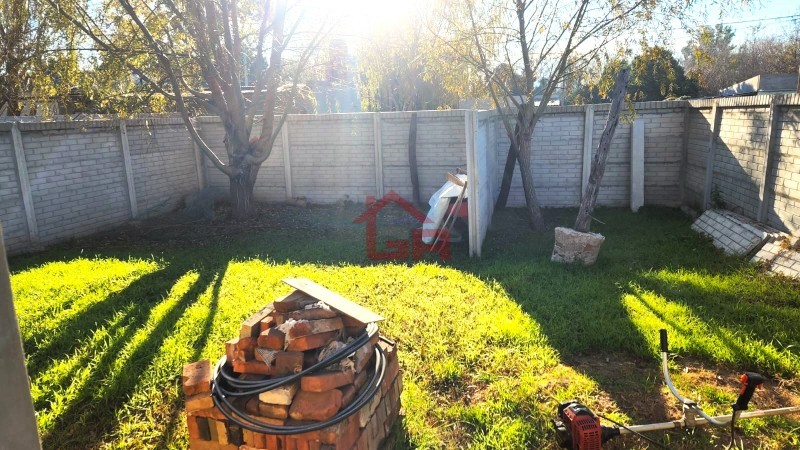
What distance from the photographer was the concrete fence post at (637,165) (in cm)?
898

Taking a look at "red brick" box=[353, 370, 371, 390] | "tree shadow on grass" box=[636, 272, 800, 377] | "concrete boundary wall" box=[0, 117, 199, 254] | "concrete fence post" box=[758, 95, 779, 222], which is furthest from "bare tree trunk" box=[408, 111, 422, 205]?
"red brick" box=[353, 370, 371, 390]

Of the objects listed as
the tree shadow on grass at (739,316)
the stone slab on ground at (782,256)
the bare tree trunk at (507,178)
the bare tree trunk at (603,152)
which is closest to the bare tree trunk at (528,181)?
the bare tree trunk at (507,178)

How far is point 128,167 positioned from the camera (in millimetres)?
9008

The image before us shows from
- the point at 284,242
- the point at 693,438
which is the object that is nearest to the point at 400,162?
the point at 284,242

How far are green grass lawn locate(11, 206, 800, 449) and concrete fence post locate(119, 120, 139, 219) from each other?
1759mm

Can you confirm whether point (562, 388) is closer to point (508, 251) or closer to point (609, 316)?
point (609, 316)

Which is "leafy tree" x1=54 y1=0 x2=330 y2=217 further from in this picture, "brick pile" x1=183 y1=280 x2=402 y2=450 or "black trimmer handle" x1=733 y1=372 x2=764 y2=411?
"black trimmer handle" x1=733 y1=372 x2=764 y2=411

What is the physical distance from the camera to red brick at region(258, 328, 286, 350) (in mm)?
2639

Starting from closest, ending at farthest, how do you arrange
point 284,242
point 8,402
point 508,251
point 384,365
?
1. point 8,402
2. point 384,365
3. point 508,251
4. point 284,242

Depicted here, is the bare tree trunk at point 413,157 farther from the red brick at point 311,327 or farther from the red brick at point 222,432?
the red brick at point 222,432

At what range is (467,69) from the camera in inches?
309

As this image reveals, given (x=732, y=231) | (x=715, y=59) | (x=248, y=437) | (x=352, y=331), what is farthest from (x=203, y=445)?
(x=715, y=59)

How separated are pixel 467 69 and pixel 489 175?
1.67 meters

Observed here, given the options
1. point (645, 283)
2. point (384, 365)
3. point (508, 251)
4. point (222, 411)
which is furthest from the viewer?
point (508, 251)
